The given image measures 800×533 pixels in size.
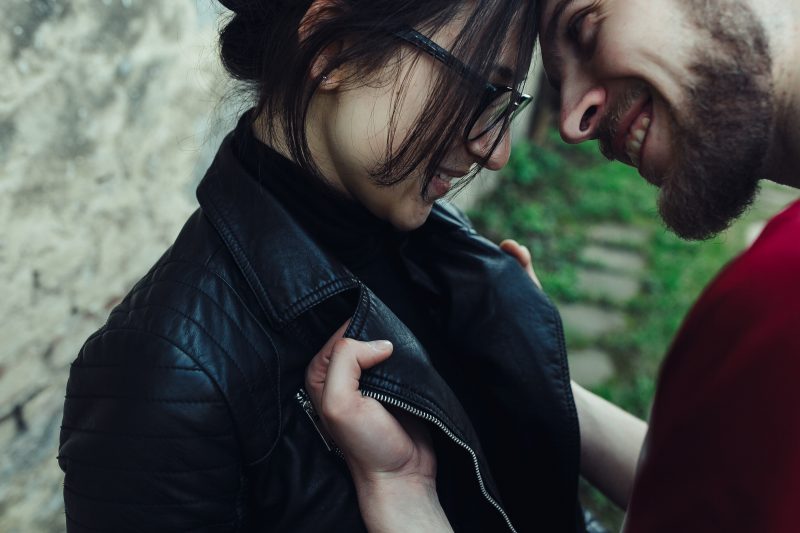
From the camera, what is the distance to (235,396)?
1259 mm

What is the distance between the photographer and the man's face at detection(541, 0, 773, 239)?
153 cm

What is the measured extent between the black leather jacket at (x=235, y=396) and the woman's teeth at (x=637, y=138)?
2.17 ft

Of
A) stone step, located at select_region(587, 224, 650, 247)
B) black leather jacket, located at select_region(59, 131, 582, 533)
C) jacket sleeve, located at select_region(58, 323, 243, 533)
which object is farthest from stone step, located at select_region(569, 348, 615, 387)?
jacket sleeve, located at select_region(58, 323, 243, 533)

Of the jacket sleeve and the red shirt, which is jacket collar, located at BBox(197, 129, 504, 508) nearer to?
the jacket sleeve

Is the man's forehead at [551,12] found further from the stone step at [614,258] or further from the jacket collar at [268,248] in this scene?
the stone step at [614,258]

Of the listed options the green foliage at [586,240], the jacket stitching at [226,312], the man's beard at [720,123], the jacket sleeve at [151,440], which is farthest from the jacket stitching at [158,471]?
the green foliage at [586,240]

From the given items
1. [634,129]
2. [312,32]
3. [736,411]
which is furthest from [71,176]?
[736,411]

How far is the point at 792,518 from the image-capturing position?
34.2 inches

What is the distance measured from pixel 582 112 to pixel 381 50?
610mm

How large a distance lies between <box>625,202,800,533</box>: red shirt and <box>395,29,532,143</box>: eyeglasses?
23.2 inches

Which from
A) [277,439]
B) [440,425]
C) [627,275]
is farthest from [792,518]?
[627,275]

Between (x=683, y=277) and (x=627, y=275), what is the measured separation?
0.39 m

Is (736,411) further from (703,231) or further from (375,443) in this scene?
(703,231)

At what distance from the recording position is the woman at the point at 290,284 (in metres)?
1.25
